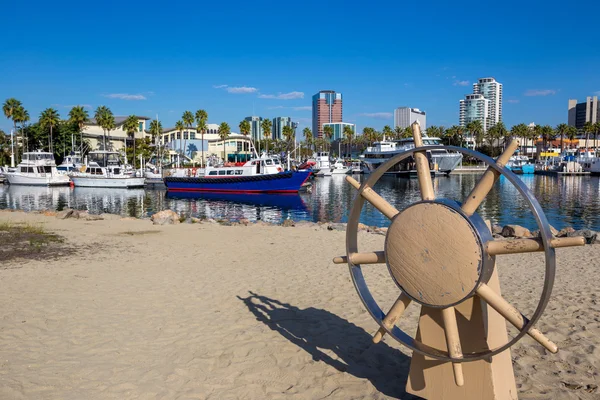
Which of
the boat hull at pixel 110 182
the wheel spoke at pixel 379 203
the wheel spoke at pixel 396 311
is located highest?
the wheel spoke at pixel 379 203

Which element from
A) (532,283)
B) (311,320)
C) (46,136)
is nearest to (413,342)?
(311,320)

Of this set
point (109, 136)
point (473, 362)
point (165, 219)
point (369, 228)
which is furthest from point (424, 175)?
point (109, 136)

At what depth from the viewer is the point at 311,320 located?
668 cm

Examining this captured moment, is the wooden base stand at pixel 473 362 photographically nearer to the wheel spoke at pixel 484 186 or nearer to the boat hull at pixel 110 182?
the wheel spoke at pixel 484 186

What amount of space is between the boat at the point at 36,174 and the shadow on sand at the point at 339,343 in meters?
61.5

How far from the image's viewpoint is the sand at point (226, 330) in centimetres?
468

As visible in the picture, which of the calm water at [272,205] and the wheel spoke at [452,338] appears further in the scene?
the calm water at [272,205]

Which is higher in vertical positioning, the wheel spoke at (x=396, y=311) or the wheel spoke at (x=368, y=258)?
the wheel spoke at (x=368, y=258)

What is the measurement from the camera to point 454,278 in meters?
3.27

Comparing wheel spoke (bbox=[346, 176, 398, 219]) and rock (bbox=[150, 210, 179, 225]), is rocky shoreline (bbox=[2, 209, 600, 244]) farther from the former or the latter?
wheel spoke (bbox=[346, 176, 398, 219])

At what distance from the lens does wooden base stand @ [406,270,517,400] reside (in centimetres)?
370

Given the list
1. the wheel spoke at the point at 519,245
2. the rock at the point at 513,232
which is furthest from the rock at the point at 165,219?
the wheel spoke at the point at 519,245

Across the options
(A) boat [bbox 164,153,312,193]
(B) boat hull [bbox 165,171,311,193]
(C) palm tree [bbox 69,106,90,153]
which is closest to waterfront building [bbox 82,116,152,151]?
(C) palm tree [bbox 69,106,90,153]

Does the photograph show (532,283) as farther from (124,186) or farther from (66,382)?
(124,186)
